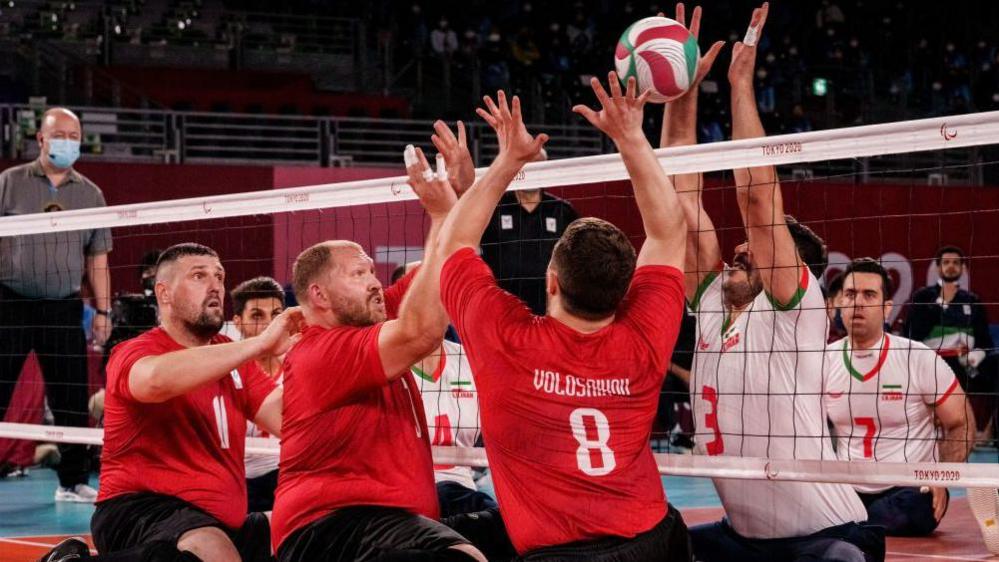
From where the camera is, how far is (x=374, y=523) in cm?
423

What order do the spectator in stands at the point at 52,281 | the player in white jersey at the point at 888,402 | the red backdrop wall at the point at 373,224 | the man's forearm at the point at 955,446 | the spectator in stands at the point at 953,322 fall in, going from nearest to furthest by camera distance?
the man's forearm at the point at 955,446
the player in white jersey at the point at 888,402
the spectator in stands at the point at 52,281
the spectator in stands at the point at 953,322
the red backdrop wall at the point at 373,224

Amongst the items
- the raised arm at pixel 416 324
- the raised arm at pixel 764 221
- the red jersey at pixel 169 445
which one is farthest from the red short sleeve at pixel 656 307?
the red jersey at pixel 169 445

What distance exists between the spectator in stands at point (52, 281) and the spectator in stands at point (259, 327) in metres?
1.85

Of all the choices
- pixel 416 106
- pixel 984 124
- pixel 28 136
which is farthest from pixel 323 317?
pixel 416 106

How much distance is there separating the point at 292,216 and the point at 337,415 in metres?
9.14

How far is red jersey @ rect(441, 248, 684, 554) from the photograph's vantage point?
359cm

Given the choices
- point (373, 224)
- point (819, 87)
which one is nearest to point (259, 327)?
point (373, 224)

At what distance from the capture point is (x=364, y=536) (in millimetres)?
4219

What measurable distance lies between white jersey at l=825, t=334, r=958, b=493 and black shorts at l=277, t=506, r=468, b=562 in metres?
3.42

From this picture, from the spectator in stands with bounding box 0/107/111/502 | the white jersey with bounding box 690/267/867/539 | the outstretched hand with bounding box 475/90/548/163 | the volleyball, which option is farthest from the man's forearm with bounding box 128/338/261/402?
the spectator in stands with bounding box 0/107/111/502

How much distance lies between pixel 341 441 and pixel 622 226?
906 cm

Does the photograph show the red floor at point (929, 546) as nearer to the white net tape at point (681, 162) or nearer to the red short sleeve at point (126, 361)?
the white net tape at point (681, 162)

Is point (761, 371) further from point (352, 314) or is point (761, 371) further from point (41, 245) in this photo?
point (41, 245)

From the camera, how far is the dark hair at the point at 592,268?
361 cm
